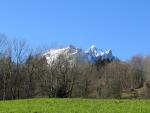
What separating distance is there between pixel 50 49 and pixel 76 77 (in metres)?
10.3

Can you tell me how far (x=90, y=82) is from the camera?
4409 inches

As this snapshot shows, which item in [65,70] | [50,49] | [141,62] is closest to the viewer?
[65,70]

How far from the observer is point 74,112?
22141mm

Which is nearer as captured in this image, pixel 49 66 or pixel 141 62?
pixel 49 66

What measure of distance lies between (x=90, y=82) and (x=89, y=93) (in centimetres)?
384

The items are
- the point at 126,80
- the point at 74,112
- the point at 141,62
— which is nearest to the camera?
the point at 74,112

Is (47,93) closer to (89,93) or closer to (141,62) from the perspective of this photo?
(89,93)

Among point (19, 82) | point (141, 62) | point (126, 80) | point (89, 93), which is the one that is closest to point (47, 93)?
point (19, 82)

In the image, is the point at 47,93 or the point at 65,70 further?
the point at 65,70

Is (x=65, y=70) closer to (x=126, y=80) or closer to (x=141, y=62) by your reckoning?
(x=126, y=80)

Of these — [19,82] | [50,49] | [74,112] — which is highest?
[50,49]

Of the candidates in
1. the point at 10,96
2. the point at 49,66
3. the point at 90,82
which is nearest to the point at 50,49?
the point at 49,66

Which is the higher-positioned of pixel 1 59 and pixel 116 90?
pixel 1 59

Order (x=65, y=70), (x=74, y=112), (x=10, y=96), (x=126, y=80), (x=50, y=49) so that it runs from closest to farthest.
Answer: (x=74, y=112)
(x=10, y=96)
(x=65, y=70)
(x=50, y=49)
(x=126, y=80)
